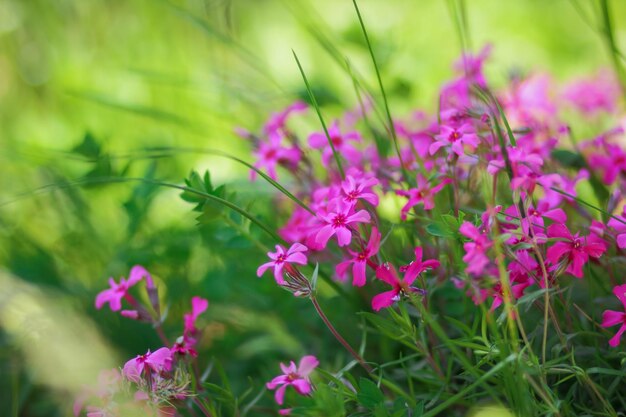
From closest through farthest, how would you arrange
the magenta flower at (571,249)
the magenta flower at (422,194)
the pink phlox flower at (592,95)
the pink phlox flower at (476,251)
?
the pink phlox flower at (476,251)
the magenta flower at (571,249)
the magenta flower at (422,194)
the pink phlox flower at (592,95)

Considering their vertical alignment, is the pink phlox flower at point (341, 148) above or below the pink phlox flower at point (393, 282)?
above

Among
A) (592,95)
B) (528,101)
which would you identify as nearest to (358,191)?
(528,101)

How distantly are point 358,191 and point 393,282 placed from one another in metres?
0.14

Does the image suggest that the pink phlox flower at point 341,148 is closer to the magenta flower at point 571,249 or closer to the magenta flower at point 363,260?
the magenta flower at point 363,260

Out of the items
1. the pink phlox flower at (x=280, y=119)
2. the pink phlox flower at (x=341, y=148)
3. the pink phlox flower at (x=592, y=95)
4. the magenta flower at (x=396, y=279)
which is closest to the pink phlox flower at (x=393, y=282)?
the magenta flower at (x=396, y=279)

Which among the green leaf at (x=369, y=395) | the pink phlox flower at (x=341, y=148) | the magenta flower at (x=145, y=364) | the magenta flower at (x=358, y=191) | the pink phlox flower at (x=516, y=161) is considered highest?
the pink phlox flower at (x=341, y=148)

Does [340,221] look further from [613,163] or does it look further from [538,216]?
[613,163]

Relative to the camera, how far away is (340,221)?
916mm

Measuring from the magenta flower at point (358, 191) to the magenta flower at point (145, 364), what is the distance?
319mm

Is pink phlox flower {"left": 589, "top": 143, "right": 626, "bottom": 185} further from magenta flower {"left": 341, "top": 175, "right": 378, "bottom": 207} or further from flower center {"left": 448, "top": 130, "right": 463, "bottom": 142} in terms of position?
magenta flower {"left": 341, "top": 175, "right": 378, "bottom": 207}

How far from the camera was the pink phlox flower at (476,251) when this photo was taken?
2.43 ft

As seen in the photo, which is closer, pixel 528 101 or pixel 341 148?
pixel 341 148

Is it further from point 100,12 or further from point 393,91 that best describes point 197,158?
point 100,12

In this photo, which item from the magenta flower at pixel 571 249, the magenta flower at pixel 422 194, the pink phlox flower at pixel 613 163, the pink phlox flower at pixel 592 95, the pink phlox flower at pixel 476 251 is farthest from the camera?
the pink phlox flower at pixel 592 95
